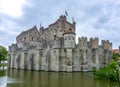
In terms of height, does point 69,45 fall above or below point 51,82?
above

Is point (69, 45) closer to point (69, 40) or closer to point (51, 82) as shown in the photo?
point (69, 40)

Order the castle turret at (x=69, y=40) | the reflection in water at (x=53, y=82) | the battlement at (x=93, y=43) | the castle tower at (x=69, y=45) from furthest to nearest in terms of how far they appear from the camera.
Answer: the battlement at (x=93, y=43)
the castle turret at (x=69, y=40)
the castle tower at (x=69, y=45)
the reflection in water at (x=53, y=82)

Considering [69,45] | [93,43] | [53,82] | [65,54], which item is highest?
[93,43]

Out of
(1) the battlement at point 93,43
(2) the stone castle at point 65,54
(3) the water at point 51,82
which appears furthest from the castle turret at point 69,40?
(3) the water at point 51,82

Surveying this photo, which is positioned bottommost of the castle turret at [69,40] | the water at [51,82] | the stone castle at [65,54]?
the water at [51,82]

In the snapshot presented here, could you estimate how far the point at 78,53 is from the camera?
38.5 metres

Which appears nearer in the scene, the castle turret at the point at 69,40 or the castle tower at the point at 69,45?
the castle tower at the point at 69,45

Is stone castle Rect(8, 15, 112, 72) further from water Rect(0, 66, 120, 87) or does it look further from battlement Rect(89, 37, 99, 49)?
water Rect(0, 66, 120, 87)

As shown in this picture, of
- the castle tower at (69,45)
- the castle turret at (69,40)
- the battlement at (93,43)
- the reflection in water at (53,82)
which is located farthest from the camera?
the battlement at (93,43)

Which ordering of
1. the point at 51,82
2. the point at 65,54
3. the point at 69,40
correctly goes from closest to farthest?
the point at 51,82 → the point at 69,40 → the point at 65,54

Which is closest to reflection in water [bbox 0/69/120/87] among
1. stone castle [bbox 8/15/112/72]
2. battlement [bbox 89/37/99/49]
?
stone castle [bbox 8/15/112/72]

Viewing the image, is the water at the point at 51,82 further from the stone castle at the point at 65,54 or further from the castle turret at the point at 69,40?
the castle turret at the point at 69,40

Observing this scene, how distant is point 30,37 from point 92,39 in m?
23.7

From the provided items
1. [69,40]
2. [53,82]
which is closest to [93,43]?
[69,40]
